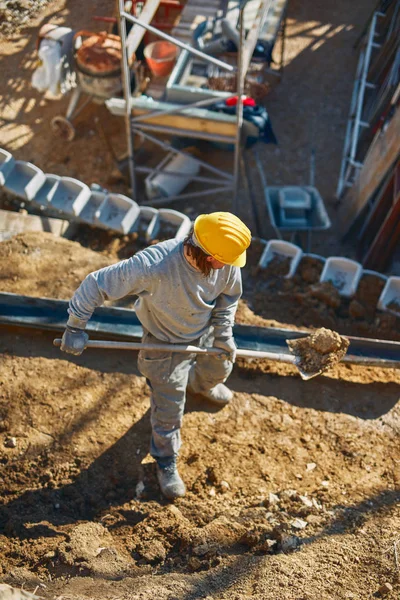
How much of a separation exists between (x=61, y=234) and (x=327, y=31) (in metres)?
6.30

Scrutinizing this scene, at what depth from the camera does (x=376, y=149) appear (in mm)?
6508

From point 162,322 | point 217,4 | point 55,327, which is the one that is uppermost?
point 217,4

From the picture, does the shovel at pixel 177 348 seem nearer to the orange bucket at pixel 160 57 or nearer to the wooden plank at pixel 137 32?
the wooden plank at pixel 137 32

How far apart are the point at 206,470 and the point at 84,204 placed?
11.5ft

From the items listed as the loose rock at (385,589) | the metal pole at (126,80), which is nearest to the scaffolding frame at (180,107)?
the metal pole at (126,80)

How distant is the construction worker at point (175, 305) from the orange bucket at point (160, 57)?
14.1 ft

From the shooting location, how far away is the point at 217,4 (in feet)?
25.8

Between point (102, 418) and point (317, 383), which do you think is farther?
point (317, 383)

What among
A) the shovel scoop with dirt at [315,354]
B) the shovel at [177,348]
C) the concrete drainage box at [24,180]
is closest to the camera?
the shovel at [177,348]

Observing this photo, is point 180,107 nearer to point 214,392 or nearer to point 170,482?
point 214,392

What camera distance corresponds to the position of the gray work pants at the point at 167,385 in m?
3.95

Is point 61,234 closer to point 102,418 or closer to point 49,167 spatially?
point 49,167

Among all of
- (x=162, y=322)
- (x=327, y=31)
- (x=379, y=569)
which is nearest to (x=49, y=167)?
(x=162, y=322)

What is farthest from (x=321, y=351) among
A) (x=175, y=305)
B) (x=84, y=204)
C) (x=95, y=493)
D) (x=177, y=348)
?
(x=84, y=204)
